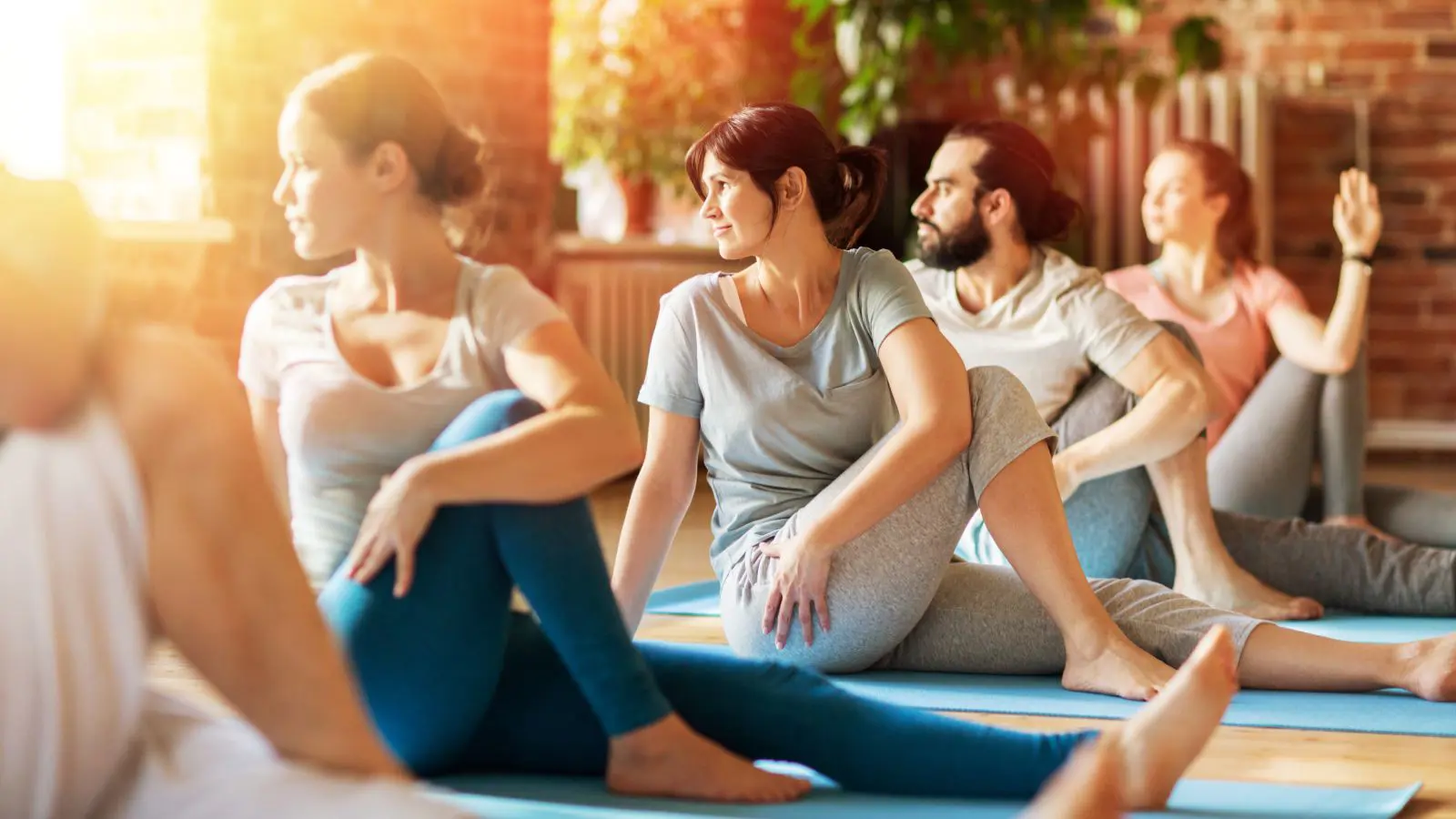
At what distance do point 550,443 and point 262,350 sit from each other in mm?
351

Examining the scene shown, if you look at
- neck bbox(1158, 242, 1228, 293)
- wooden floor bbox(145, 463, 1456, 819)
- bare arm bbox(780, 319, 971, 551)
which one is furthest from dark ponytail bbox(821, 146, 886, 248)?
neck bbox(1158, 242, 1228, 293)

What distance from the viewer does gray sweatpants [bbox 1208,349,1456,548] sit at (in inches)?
125

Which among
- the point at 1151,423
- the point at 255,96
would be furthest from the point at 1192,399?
the point at 255,96

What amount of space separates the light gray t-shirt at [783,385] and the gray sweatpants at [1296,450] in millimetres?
1249

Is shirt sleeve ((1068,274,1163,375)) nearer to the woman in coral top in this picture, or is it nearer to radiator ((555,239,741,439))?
the woman in coral top

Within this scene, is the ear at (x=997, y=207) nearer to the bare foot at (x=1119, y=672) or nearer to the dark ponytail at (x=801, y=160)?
the dark ponytail at (x=801, y=160)

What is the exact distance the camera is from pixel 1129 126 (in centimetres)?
608

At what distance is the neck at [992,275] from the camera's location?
271 cm

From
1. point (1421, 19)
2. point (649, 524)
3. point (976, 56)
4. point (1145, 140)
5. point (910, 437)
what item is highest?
point (1421, 19)

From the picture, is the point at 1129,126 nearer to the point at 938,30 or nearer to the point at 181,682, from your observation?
the point at 938,30

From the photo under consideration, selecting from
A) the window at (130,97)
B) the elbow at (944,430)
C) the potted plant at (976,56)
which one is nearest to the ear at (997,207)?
the elbow at (944,430)

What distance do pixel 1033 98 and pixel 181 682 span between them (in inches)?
173

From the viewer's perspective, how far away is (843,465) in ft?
7.19

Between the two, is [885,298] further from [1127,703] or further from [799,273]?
[1127,703]
